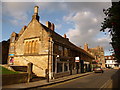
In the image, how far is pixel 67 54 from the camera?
2339cm

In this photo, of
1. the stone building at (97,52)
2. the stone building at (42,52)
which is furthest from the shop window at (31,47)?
the stone building at (97,52)

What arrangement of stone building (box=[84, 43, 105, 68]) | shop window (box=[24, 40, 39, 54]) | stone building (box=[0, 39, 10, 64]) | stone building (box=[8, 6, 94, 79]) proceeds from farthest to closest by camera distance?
stone building (box=[84, 43, 105, 68]) < stone building (box=[0, 39, 10, 64]) < shop window (box=[24, 40, 39, 54]) < stone building (box=[8, 6, 94, 79])

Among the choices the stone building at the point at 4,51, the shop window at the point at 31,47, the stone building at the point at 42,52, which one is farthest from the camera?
the stone building at the point at 4,51

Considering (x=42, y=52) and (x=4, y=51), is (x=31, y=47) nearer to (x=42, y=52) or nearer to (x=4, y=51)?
(x=42, y=52)

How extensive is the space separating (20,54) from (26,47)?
72.6 inches

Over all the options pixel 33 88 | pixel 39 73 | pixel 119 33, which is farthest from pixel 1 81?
pixel 119 33

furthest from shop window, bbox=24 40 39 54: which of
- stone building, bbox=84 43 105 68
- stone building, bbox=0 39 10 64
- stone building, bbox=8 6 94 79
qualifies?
stone building, bbox=84 43 105 68

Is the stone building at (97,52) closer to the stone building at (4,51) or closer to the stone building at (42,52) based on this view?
the stone building at (42,52)

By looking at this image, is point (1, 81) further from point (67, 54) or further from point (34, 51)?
point (67, 54)

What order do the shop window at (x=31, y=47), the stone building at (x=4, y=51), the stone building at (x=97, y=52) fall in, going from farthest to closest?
the stone building at (x=97, y=52) → the stone building at (x=4, y=51) → the shop window at (x=31, y=47)

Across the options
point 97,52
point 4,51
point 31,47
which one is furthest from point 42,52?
point 97,52

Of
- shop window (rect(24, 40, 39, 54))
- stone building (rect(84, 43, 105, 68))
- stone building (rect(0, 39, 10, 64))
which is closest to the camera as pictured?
shop window (rect(24, 40, 39, 54))

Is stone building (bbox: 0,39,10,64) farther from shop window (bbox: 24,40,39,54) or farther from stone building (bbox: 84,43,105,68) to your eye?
stone building (bbox: 84,43,105,68)

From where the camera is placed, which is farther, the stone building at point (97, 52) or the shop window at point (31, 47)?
the stone building at point (97, 52)
